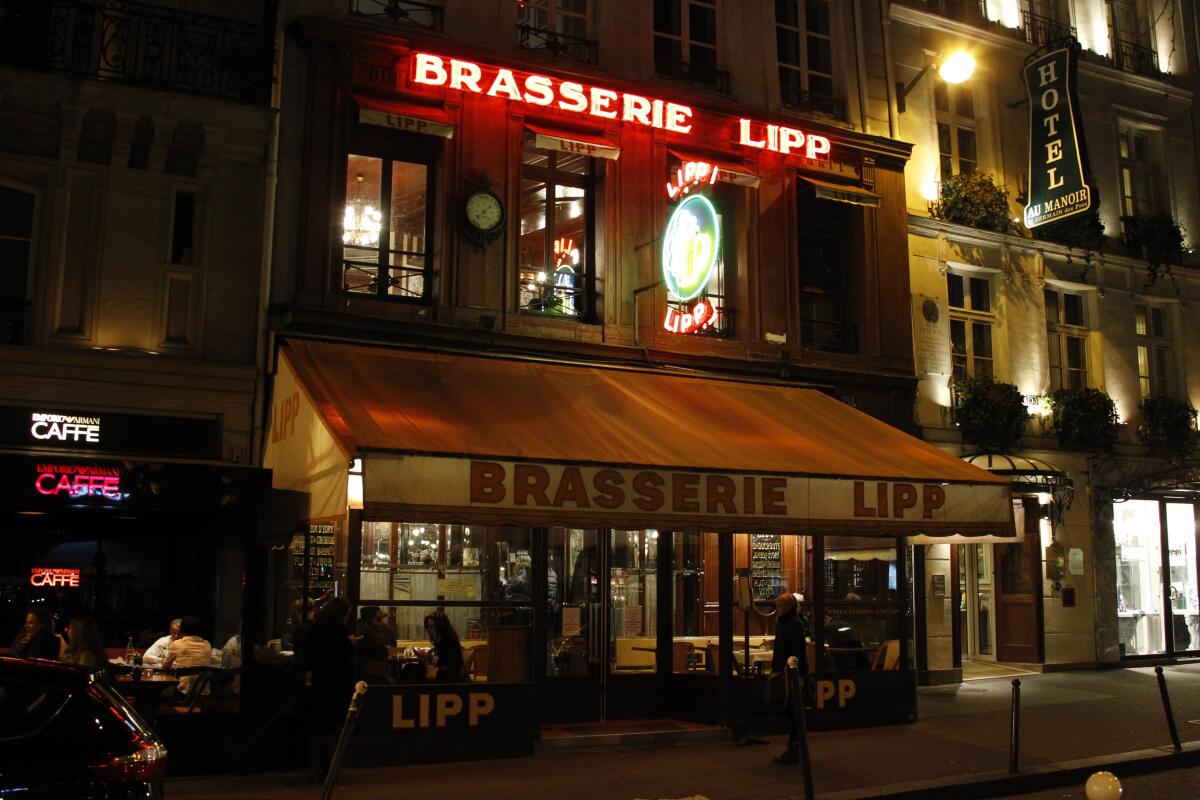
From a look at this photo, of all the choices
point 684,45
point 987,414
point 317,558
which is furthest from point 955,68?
point 317,558

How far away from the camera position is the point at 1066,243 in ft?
64.0

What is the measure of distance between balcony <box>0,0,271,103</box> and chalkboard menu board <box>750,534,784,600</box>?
797cm

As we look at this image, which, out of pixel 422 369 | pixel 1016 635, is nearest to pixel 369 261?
pixel 422 369

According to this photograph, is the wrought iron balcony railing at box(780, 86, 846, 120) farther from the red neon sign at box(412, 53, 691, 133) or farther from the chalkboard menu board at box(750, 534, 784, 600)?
the chalkboard menu board at box(750, 534, 784, 600)

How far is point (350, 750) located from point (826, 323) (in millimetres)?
9601

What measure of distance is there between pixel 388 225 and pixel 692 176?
160 inches

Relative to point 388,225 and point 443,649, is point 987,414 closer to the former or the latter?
point 388,225

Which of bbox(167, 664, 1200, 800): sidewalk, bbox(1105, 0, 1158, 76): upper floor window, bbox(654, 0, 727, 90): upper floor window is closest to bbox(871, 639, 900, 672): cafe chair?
bbox(167, 664, 1200, 800): sidewalk

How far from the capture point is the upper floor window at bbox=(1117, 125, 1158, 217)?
21125 millimetres

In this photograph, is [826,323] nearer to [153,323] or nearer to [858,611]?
[858,611]

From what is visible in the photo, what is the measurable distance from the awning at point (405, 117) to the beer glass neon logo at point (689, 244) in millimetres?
3095

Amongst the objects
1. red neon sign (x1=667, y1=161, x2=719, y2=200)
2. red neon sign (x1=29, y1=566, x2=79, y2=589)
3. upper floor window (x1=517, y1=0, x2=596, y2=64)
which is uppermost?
upper floor window (x1=517, y1=0, x2=596, y2=64)

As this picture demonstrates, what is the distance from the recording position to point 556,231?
15008mm

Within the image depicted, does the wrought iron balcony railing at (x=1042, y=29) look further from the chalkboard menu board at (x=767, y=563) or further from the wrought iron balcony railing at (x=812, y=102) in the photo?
the chalkboard menu board at (x=767, y=563)
